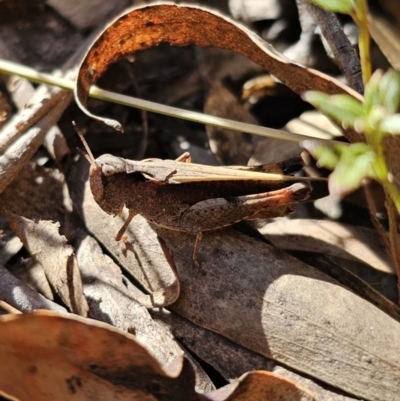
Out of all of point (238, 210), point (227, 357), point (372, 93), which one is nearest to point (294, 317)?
point (227, 357)

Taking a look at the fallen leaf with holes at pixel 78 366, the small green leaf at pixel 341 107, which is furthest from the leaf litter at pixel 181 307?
the small green leaf at pixel 341 107

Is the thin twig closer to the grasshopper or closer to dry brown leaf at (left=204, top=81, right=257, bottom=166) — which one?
the grasshopper

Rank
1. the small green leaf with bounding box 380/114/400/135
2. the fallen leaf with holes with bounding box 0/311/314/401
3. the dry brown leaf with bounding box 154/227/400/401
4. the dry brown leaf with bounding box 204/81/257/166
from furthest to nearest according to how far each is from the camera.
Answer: the dry brown leaf with bounding box 204/81/257/166
the dry brown leaf with bounding box 154/227/400/401
the fallen leaf with holes with bounding box 0/311/314/401
the small green leaf with bounding box 380/114/400/135

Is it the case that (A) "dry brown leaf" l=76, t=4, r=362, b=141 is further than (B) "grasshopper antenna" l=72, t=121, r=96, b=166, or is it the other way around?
(B) "grasshopper antenna" l=72, t=121, r=96, b=166

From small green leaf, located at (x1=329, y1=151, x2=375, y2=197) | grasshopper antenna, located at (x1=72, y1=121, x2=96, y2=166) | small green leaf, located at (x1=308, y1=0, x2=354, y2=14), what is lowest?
grasshopper antenna, located at (x1=72, y1=121, x2=96, y2=166)

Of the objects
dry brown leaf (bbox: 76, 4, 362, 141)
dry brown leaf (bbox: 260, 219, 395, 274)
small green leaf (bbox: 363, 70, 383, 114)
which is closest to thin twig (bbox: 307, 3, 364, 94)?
dry brown leaf (bbox: 76, 4, 362, 141)

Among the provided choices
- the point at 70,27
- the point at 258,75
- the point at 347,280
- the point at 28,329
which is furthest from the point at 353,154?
the point at 70,27
